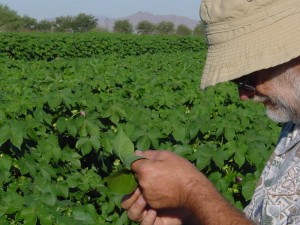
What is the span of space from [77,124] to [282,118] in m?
2.37

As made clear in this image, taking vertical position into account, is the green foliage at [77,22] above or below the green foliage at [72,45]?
below

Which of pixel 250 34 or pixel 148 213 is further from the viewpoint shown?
pixel 148 213

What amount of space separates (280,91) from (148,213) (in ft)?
1.70

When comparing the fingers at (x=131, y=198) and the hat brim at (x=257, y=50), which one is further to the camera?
the fingers at (x=131, y=198)

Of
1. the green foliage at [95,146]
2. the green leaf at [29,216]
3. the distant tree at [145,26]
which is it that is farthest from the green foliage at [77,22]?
the green leaf at [29,216]

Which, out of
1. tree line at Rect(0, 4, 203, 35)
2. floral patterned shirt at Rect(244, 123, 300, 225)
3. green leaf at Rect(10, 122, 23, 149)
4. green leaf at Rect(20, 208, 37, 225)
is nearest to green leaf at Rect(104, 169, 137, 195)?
floral patterned shirt at Rect(244, 123, 300, 225)

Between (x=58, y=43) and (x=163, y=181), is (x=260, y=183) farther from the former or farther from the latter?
(x=58, y=43)

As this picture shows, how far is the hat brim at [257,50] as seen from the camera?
1552mm

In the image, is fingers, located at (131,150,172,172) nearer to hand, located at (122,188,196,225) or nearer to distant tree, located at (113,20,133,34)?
hand, located at (122,188,196,225)

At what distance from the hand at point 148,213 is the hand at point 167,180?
7 cm

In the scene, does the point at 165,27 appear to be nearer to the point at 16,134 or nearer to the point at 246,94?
the point at 16,134

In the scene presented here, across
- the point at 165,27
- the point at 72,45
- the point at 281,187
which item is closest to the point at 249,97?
the point at 281,187

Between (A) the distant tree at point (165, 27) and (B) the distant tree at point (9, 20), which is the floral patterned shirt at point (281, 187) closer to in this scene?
(B) the distant tree at point (9, 20)

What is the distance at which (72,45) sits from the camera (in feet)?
93.6
